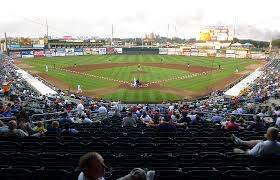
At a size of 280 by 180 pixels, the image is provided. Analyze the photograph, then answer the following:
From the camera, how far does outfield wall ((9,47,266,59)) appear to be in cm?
8819

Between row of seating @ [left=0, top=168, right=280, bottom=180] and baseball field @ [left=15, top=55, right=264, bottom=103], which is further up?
row of seating @ [left=0, top=168, right=280, bottom=180]

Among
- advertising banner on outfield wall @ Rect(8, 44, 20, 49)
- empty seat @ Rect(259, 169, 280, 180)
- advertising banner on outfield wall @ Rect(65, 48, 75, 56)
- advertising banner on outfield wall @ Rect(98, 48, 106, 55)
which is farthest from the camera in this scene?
advertising banner on outfield wall @ Rect(98, 48, 106, 55)

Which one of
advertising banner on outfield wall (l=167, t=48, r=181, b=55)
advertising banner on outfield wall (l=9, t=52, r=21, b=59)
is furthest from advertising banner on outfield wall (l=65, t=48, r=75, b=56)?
advertising banner on outfield wall (l=167, t=48, r=181, b=55)

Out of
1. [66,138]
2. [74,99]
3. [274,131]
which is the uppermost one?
[274,131]

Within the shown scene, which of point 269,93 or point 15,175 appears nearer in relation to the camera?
point 15,175

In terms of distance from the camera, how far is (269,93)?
3344 cm

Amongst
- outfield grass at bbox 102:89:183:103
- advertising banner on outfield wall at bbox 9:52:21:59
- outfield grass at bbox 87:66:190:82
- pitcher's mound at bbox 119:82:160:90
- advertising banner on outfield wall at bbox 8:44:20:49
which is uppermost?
advertising banner on outfield wall at bbox 8:44:20:49

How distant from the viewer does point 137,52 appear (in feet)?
331

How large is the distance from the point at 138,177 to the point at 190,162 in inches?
118

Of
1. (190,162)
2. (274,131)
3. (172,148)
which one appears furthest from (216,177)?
(172,148)

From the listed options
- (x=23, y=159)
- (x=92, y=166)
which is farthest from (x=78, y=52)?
(x=92, y=166)

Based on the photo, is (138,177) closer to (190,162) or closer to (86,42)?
(190,162)

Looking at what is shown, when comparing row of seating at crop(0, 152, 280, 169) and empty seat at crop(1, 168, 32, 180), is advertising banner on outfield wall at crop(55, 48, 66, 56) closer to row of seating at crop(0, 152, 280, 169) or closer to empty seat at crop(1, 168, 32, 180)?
row of seating at crop(0, 152, 280, 169)

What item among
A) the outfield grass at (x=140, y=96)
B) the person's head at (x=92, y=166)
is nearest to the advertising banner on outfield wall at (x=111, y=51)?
the outfield grass at (x=140, y=96)
